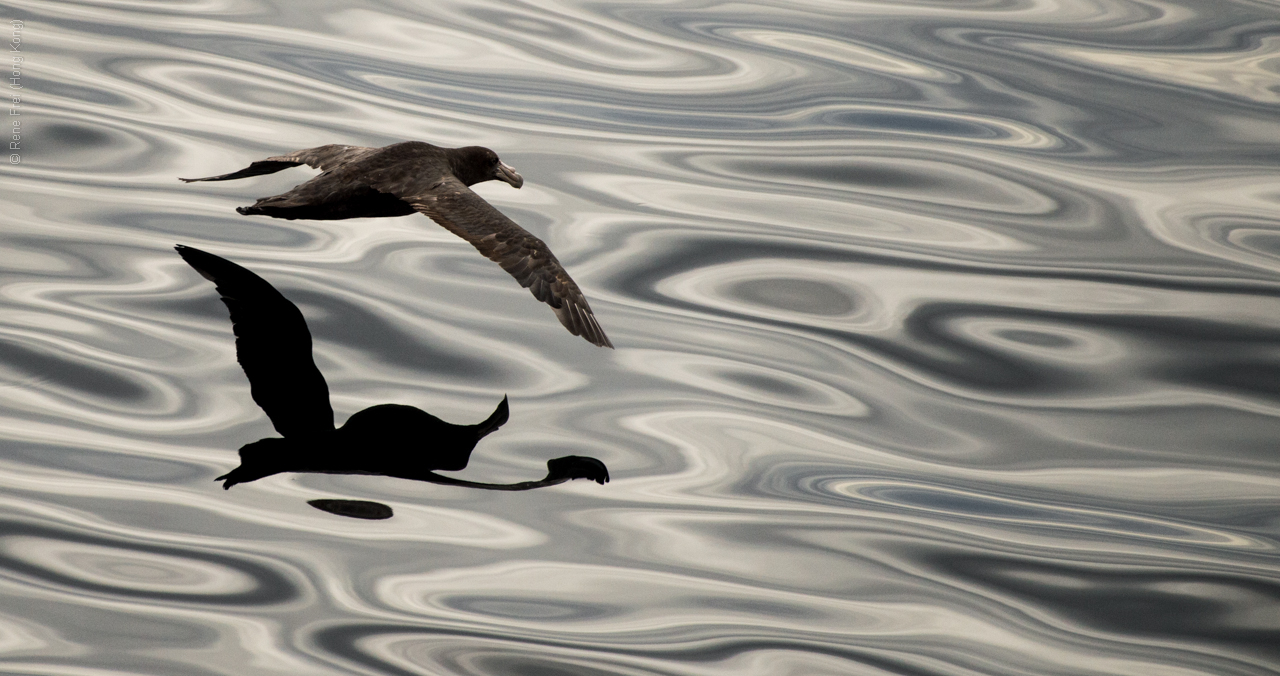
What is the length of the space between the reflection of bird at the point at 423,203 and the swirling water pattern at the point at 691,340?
1.73 ft

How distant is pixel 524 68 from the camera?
36.7 feet

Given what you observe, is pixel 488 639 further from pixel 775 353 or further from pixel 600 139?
pixel 600 139

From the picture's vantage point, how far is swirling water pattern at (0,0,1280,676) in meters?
5.18

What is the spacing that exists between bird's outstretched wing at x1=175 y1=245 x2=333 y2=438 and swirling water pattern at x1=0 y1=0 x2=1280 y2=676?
10 centimetres

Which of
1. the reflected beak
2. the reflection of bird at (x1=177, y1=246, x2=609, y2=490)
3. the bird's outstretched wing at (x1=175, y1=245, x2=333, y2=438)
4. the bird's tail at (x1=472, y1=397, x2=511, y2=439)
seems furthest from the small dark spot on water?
the reflected beak

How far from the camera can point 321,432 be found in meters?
5.87

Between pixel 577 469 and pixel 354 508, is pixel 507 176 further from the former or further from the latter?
pixel 354 508

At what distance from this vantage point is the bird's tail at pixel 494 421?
6.21 m

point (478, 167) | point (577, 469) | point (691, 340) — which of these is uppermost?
point (478, 167)

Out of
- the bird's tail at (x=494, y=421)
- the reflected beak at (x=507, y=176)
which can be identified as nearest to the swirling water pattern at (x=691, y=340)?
the bird's tail at (x=494, y=421)

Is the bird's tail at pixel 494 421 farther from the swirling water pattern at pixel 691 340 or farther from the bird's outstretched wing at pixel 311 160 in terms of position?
the bird's outstretched wing at pixel 311 160

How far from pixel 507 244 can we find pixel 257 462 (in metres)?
1.72

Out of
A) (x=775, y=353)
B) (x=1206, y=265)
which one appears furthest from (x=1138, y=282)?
(x=775, y=353)

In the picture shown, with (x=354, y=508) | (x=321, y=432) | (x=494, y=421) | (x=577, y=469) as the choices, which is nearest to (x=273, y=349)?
(x=321, y=432)
